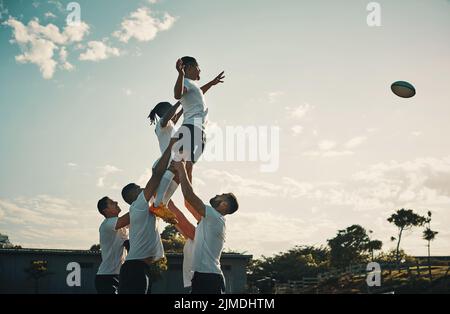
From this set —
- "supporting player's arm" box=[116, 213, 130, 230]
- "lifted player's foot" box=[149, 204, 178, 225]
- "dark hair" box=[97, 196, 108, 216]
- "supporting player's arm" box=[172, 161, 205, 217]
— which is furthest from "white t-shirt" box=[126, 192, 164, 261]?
"dark hair" box=[97, 196, 108, 216]

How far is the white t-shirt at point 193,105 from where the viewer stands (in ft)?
21.9

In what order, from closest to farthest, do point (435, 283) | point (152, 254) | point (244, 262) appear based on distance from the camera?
point (152, 254), point (435, 283), point (244, 262)

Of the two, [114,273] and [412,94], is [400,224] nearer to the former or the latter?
[412,94]

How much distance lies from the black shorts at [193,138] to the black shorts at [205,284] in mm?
1958

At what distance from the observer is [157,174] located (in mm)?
6000

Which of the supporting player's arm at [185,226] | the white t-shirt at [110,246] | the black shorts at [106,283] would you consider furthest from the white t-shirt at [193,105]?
the black shorts at [106,283]

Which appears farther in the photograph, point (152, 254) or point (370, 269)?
point (370, 269)

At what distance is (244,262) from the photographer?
4266 centimetres

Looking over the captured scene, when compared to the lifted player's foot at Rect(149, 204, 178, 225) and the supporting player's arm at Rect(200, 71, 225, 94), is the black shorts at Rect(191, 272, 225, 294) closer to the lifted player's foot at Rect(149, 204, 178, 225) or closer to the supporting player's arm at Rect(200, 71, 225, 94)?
the lifted player's foot at Rect(149, 204, 178, 225)

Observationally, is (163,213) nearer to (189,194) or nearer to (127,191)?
(189,194)

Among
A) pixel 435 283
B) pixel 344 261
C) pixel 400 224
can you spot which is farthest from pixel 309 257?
pixel 435 283
